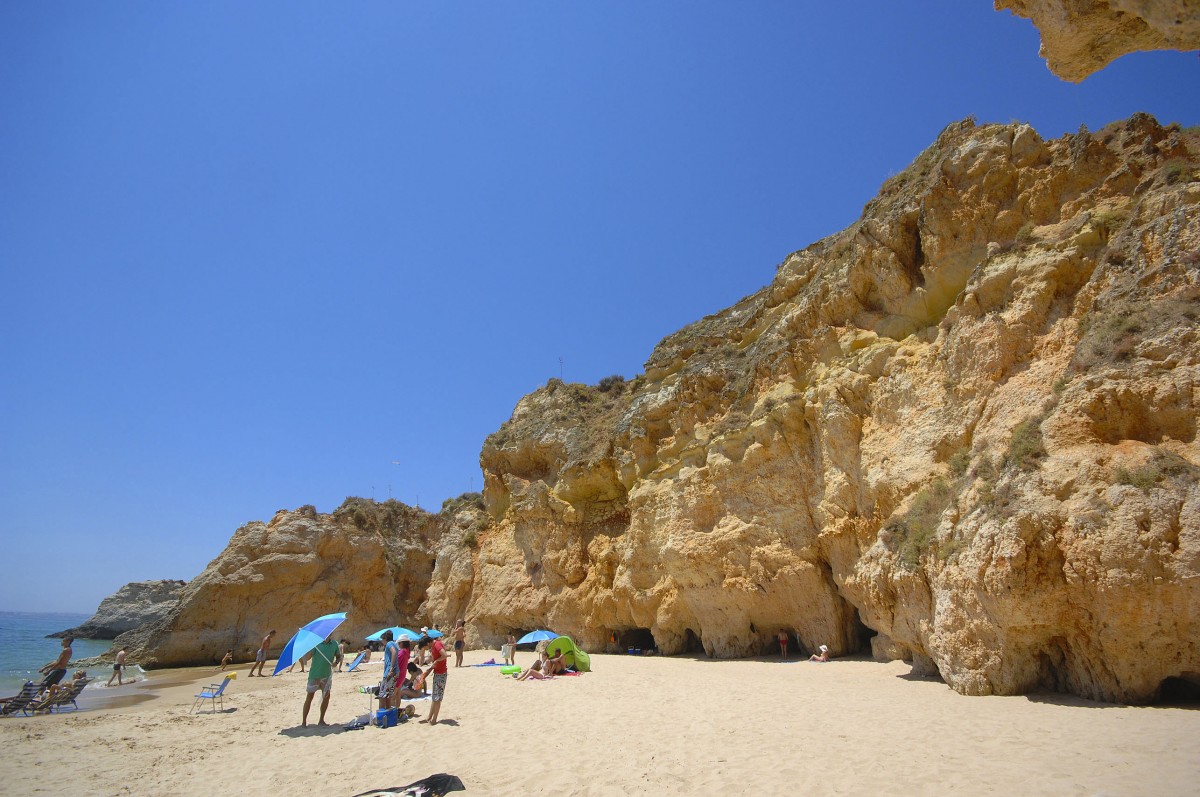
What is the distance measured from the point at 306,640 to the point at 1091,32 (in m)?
12.6

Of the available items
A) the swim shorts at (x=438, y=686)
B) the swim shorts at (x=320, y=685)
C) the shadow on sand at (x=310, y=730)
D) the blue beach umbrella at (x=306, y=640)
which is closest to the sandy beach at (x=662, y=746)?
the shadow on sand at (x=310, y=730)

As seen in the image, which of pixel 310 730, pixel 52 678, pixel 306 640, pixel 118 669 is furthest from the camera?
pixel 118 669

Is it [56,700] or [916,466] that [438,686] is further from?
[916,466]

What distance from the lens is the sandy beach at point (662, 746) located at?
616cm

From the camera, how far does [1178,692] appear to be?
8867mm

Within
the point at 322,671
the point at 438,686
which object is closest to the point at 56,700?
the point at 322,671

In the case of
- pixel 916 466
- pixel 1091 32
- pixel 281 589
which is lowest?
pixel 281 589

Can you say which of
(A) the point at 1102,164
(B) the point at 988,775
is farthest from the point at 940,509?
(A) the point at 1102,164

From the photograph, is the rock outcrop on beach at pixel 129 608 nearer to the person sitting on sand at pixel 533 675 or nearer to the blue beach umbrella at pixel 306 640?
the person sitting on sand at pixel 533 675

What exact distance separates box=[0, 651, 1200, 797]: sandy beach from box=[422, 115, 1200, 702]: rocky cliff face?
155 cm

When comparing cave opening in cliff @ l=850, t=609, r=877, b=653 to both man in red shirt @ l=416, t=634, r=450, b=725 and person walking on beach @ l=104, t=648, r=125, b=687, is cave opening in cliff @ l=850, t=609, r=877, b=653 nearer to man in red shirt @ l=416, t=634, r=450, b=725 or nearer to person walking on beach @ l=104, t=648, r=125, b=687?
man in red shirt @ l=416, t=634, r=450, b=725

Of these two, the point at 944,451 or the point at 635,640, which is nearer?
the point at 944,451

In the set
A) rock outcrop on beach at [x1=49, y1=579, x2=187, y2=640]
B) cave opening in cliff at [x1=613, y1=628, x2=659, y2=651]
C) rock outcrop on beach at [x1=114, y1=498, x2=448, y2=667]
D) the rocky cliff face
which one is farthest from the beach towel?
rock outcrop on beach at [x1=49, y1=579, x2=187, y2=640]

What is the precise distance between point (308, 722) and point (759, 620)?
13.7 metres
